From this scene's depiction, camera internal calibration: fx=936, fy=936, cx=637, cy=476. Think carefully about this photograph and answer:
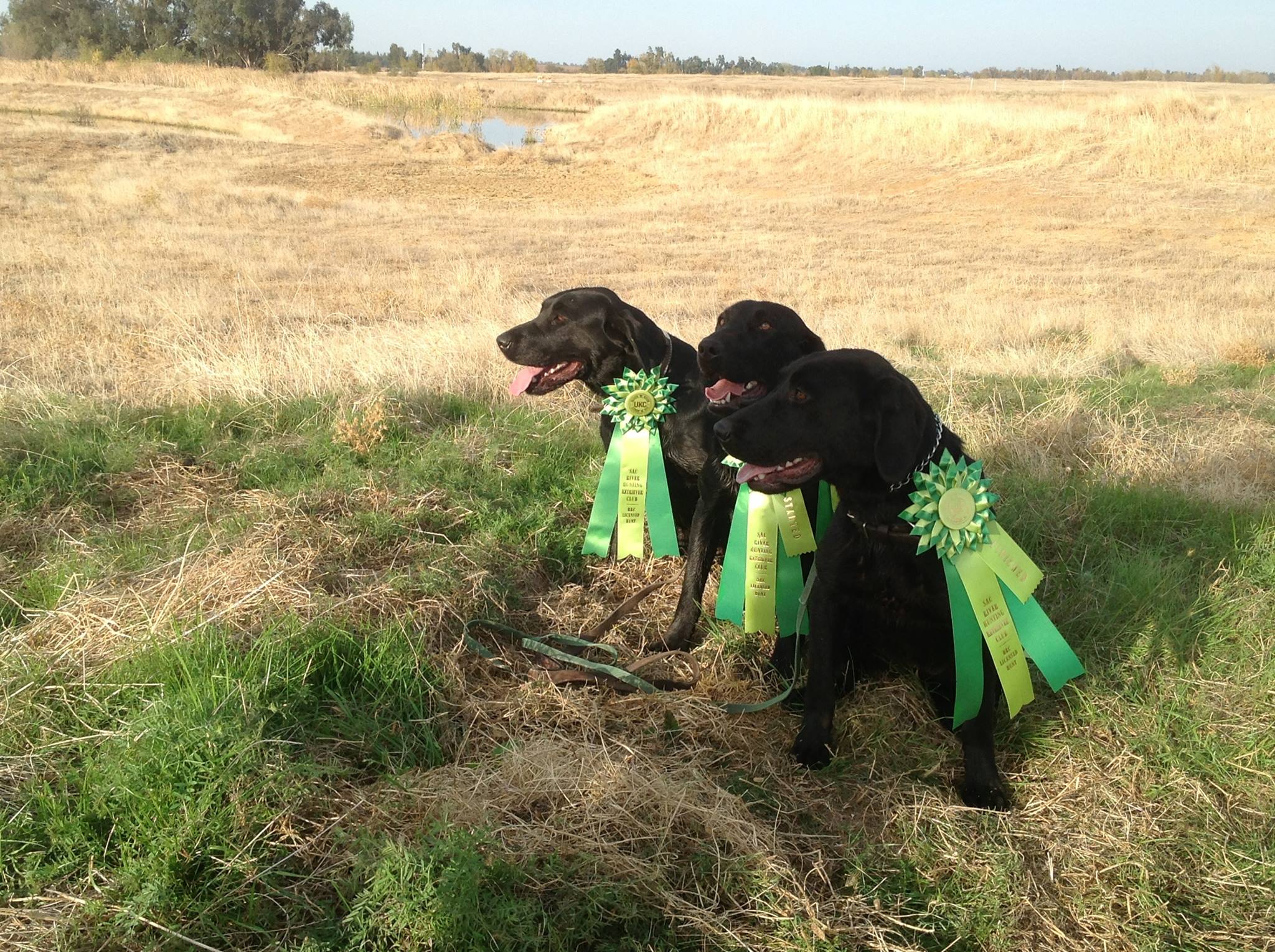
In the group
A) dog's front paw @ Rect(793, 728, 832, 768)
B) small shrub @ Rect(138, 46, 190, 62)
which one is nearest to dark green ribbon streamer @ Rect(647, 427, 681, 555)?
dog's front paw @ Rect(793, 728, 832, 768)

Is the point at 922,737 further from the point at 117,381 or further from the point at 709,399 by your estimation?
the point at 117,381

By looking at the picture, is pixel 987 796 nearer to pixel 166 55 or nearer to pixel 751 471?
pixel 751 471

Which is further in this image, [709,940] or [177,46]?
[177,46]

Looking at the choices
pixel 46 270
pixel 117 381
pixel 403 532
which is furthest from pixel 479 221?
pixel 403 532

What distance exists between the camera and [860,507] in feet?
9.50

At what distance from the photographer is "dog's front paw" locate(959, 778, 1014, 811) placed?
2.76 metres

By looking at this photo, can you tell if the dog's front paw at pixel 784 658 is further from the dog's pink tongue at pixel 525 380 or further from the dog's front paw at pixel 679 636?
the dog's pink tongue at pixel 525 380

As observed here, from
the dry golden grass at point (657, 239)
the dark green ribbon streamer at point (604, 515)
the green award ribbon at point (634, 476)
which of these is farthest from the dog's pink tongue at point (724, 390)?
the dry golden grass at point (657, 239)

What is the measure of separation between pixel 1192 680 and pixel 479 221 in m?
16.4

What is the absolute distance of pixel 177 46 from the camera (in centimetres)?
5316

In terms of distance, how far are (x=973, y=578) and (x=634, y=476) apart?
5.17 feet

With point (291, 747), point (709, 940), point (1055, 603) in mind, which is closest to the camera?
point (709, 940)

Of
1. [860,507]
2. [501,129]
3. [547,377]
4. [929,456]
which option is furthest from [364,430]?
[501,129]

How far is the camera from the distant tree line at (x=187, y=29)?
51.5 m
